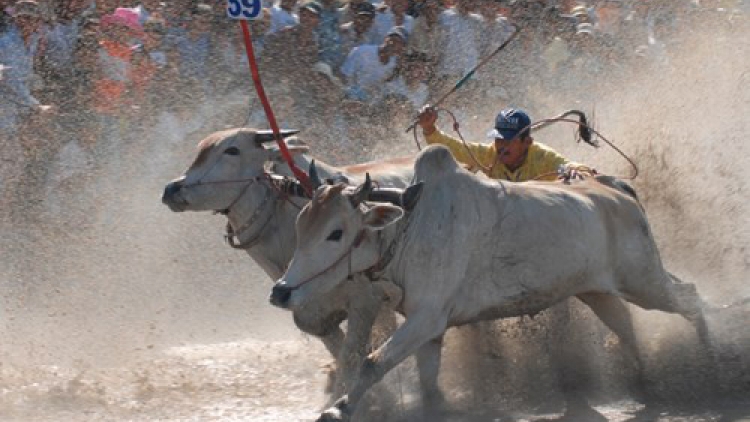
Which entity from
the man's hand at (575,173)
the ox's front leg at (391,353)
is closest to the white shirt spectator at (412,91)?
the man's hand at (575,173)

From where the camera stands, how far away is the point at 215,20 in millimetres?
11914

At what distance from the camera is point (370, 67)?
40.0ft

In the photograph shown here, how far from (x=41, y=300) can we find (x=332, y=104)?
2749mm

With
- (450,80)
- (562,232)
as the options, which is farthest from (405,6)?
(562,232)

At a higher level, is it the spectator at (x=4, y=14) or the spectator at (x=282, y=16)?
the spectator at (x=282, y=16)

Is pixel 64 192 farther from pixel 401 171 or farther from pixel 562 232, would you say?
pixel 562 232

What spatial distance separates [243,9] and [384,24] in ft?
14.9

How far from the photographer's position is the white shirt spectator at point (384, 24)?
12.3 metres

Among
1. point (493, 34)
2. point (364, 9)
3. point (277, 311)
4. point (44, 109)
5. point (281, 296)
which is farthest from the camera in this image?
point (493, 34)

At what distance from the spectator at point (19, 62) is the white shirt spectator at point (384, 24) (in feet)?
8.50

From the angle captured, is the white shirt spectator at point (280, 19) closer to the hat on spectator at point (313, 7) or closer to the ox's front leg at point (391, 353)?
the hat on spectator at point (313, 7)

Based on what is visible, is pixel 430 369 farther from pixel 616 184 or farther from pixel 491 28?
pixel 491 28

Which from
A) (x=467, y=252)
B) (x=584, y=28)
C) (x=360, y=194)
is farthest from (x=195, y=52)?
(x=360, y=194)

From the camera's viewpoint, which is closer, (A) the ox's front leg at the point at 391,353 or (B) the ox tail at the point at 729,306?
(A) the ox's front leg at the point at 391,353
